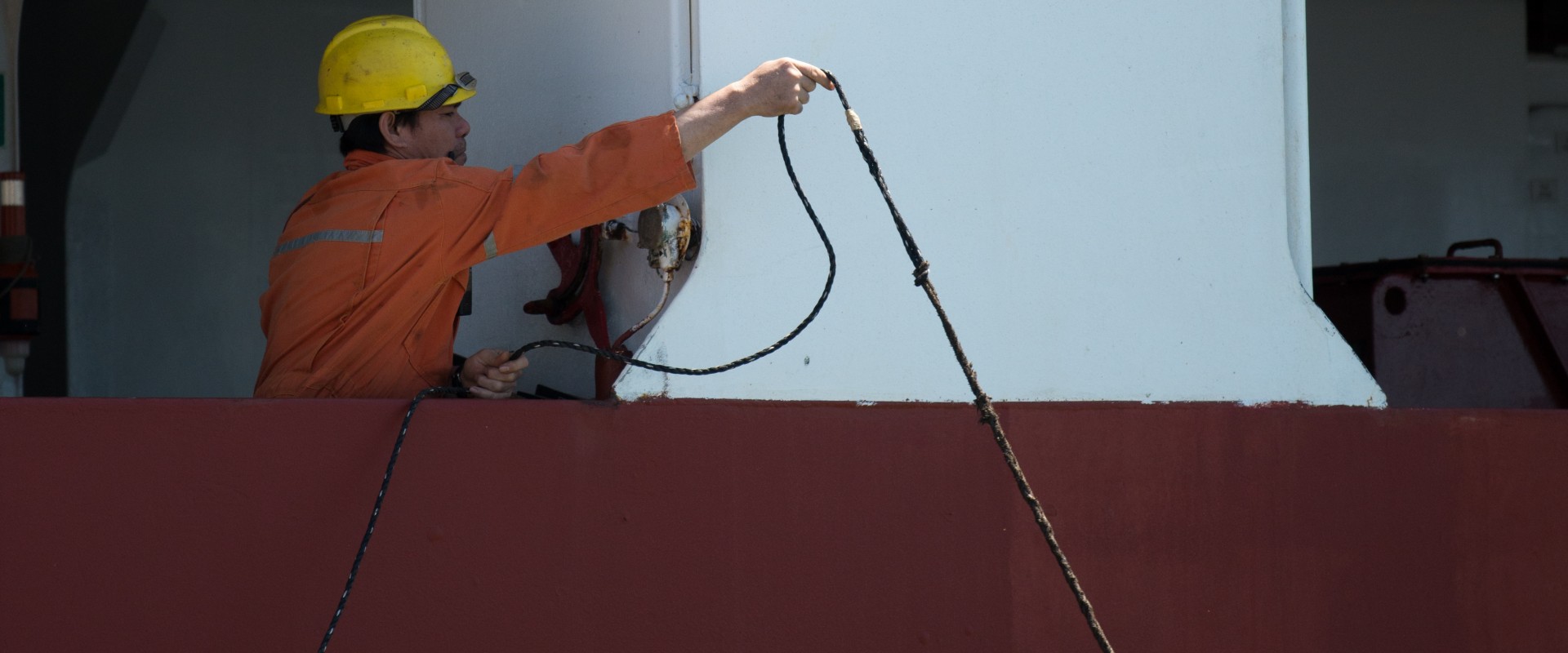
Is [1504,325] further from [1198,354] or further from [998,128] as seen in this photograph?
[998,128]

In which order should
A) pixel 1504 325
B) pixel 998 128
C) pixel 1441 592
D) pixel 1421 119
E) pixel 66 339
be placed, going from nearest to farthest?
1. pixel 998 128
2. pixel 1441 592
3. pixel 1504 325
4. pixel 66 339
5. pixel 1421 119

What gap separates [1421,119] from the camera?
7.50 metres

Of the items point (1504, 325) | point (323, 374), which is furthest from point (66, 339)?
point (1504, 325)

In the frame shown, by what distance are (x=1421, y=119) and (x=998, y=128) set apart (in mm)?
5801

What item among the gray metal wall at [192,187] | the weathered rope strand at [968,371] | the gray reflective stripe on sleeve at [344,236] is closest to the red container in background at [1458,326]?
the weathered rope strand at [968,371]

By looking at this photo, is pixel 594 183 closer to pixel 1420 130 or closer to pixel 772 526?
pixel 772 526

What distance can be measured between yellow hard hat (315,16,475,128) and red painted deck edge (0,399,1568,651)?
743mm

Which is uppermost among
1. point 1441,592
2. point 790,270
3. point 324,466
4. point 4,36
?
point 4,36

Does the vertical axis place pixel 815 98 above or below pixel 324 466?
above

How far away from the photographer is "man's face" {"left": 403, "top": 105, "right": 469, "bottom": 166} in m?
2.71

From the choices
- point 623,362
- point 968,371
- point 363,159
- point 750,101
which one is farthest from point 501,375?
point 968,371

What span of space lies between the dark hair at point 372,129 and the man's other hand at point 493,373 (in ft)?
1.70

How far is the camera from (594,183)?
232 cm

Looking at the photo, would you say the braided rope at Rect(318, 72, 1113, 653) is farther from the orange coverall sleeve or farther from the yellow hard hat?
the yellow hard hat
